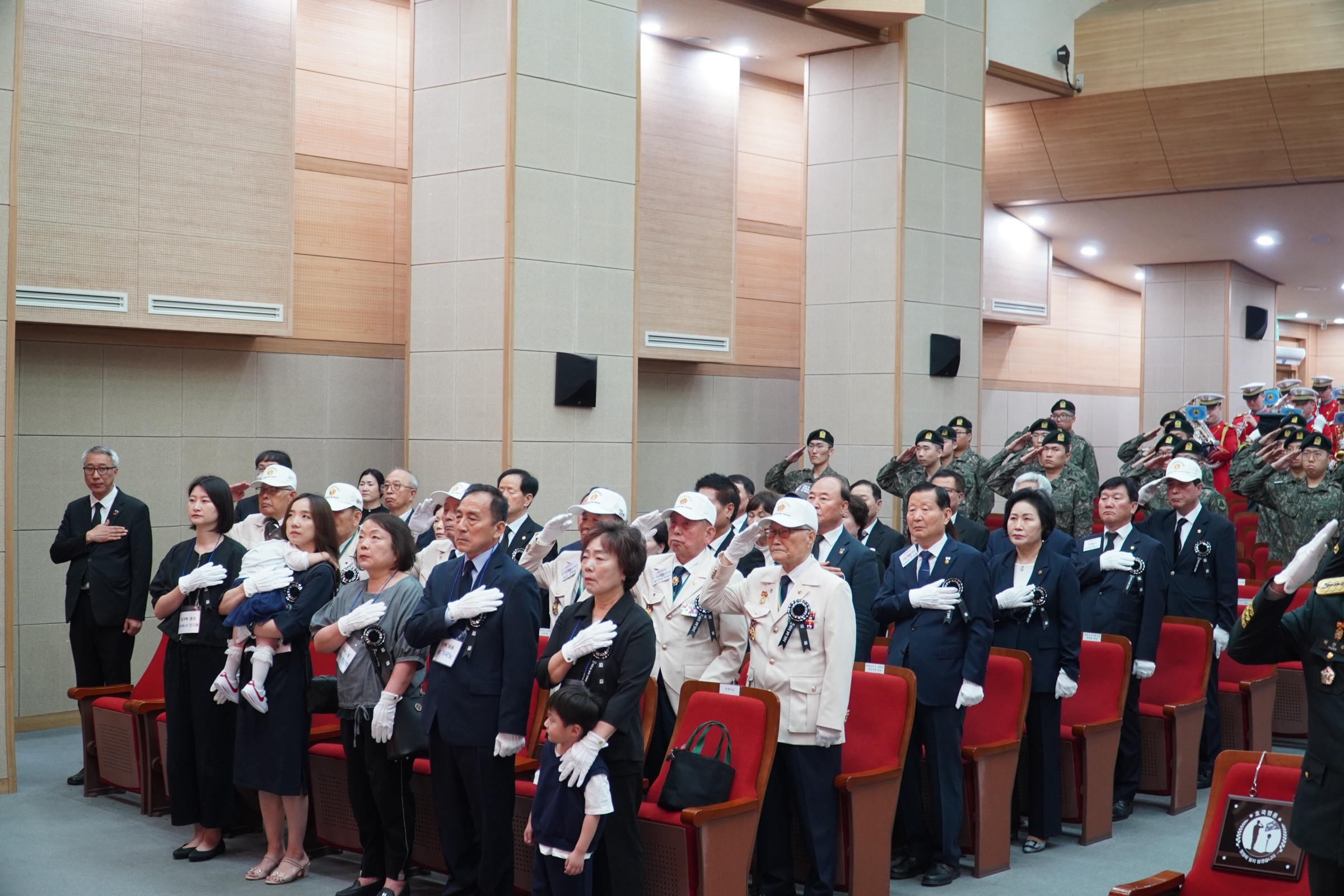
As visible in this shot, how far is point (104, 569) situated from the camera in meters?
6.79

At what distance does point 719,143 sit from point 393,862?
24.8ft

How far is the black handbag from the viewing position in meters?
4.20

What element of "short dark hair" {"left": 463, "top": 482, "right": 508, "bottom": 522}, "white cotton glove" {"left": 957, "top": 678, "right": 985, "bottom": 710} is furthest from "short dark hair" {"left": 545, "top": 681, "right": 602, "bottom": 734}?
"white cotton glove" {"left": 957, "top": 678, "right": 985, "bottom": 710}

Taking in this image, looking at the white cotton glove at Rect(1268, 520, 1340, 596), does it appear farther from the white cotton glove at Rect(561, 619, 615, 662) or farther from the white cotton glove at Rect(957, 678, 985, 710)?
the white cotton glove at Rect(957, 678, 985, 710)

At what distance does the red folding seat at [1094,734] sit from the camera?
220 inches

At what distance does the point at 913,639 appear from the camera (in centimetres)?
518

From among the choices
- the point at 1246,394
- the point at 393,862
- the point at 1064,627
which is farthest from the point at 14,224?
the point at 1246,394

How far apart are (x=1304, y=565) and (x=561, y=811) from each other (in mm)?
2204

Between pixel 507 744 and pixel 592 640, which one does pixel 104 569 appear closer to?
pixel 507 744

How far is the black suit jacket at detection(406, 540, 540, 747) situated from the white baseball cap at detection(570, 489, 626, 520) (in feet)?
3.18

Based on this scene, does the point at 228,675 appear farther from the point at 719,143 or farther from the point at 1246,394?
the point at 1246,394

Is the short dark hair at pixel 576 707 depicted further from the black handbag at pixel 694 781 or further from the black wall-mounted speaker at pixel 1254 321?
the black wall-mounted speaker at pixel 1254 321

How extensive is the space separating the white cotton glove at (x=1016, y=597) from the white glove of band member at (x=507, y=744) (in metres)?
2.42

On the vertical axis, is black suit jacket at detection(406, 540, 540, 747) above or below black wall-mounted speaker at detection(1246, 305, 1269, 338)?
below
